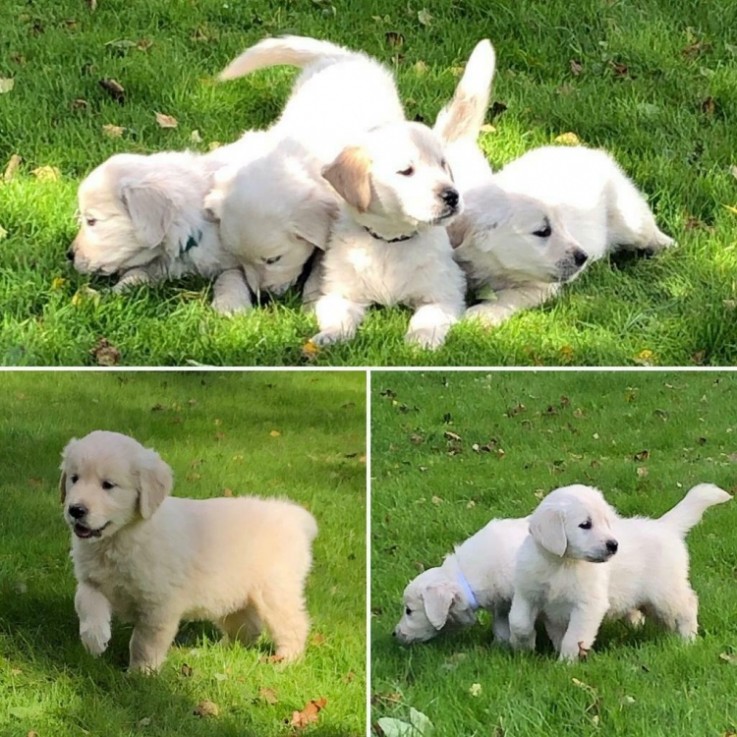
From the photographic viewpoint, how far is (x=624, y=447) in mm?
3533

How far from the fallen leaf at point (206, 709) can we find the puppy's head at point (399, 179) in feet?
5.59

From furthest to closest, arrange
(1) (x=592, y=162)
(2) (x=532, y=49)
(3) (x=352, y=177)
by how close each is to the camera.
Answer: (2) (x=532, y=49), (1) (x=592, y=162), (3) (x=352, y=177)

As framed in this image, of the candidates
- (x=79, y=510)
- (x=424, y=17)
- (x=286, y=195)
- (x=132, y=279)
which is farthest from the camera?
(x=424, y=17)

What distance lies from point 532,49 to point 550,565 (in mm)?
3310

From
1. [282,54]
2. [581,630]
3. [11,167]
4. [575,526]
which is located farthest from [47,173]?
[581,630]

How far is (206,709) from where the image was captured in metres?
3.37

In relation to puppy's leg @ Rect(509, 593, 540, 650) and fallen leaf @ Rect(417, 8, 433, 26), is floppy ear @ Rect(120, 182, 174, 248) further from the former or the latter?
fallen leaf @ Rect(417, 8, 433, 26)

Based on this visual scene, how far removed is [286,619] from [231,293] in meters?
1.24

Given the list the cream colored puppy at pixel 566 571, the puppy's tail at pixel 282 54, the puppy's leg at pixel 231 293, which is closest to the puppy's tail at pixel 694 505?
the cream colored puppy at pixel 566 571

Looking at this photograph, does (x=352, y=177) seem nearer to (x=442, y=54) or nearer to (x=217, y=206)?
(x=217, y=206)

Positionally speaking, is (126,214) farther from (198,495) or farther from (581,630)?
(581,630)

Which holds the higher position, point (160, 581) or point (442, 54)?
point (442, 54)

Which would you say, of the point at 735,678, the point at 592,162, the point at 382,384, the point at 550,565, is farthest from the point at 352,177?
the point at 735,678

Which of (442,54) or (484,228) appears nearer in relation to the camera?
(484,228)
